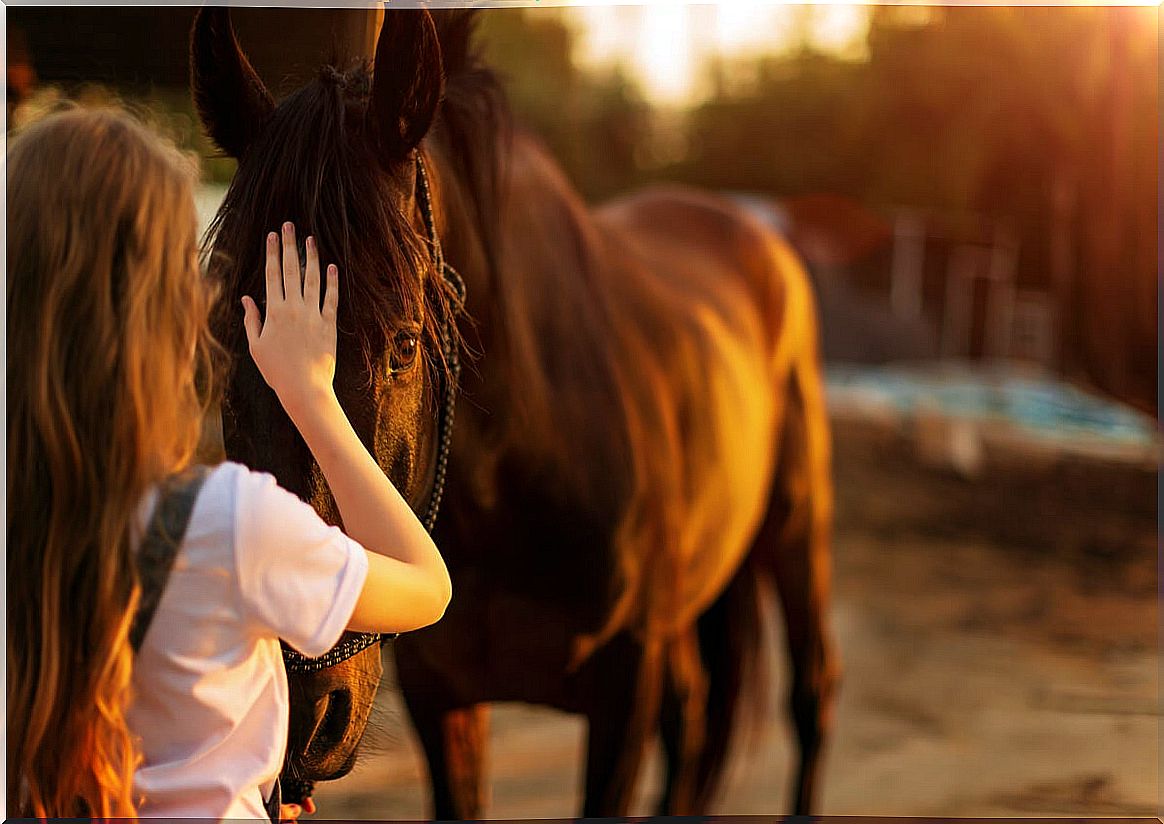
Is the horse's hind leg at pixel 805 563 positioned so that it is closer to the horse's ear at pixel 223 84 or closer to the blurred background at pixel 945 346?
the blurred background at pixel 945 346

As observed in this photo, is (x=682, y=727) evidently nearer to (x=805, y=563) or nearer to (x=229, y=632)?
(x=805, y=563)

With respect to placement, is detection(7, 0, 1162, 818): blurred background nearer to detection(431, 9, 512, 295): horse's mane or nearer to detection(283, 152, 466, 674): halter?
detection(431, 9, 512, 295): horse's mane

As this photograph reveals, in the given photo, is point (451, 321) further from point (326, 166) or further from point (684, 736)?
point (684, 736)

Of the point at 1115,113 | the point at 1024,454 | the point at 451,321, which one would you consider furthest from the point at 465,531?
the point at 1024,454

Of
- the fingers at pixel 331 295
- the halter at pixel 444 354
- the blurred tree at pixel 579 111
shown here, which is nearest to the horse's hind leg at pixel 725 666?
the blurred tree at pixel 579 111

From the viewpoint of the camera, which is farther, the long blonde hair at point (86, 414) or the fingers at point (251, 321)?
the fingers at point (251, 321)

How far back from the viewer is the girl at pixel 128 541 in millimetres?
733

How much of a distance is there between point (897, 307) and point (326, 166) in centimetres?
369

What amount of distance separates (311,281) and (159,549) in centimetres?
25

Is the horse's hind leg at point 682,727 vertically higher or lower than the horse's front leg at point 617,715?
lower

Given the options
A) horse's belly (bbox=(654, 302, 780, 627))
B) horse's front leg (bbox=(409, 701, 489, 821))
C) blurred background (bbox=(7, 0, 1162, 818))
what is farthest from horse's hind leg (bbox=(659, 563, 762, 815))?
horse's front leg (bbox=(409, 701, 489, 821))

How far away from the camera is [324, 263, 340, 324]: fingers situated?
34.3 inches

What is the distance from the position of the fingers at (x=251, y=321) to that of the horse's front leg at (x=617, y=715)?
0.95 meters

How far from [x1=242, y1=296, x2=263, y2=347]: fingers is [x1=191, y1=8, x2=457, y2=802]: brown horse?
0.02m
